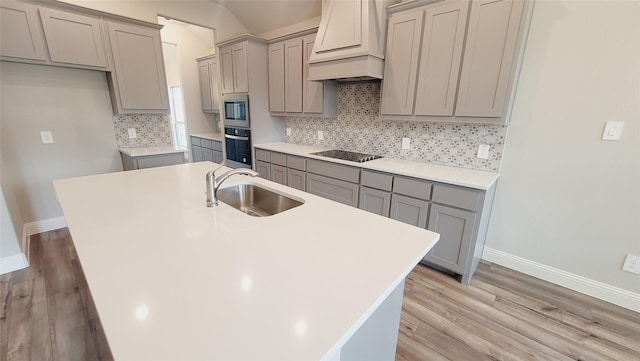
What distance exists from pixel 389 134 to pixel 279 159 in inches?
54.3

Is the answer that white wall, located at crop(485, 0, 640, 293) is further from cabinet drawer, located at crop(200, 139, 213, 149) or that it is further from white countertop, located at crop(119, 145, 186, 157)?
cabinet drawer, located at crop(200, 139, 213, 149)

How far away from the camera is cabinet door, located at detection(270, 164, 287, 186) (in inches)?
132

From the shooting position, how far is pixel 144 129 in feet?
11.3

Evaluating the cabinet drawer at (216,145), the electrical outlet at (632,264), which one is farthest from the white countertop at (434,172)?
the cabinet drawer at (216,145)

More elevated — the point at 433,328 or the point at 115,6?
the point at 115,6

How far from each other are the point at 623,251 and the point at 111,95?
5.04 m

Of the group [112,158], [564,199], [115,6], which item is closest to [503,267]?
[564,199]

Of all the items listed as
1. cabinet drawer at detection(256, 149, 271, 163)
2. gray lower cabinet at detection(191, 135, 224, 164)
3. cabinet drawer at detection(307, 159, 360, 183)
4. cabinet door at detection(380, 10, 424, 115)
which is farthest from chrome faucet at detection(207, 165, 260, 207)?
gray lower cabinet at detection(191, 135, 224, 164)

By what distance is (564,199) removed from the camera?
6.81 feet

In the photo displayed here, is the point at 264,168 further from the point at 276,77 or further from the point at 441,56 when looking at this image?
the point at 441,56

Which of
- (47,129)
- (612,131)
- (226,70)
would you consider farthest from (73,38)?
(612,131)

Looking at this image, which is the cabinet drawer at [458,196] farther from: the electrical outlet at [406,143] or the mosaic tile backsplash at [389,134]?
the electrical outlet at [406,143]

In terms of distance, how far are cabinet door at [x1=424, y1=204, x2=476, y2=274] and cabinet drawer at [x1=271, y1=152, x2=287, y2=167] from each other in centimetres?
183

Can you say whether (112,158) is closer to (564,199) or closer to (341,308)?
(341,308)
